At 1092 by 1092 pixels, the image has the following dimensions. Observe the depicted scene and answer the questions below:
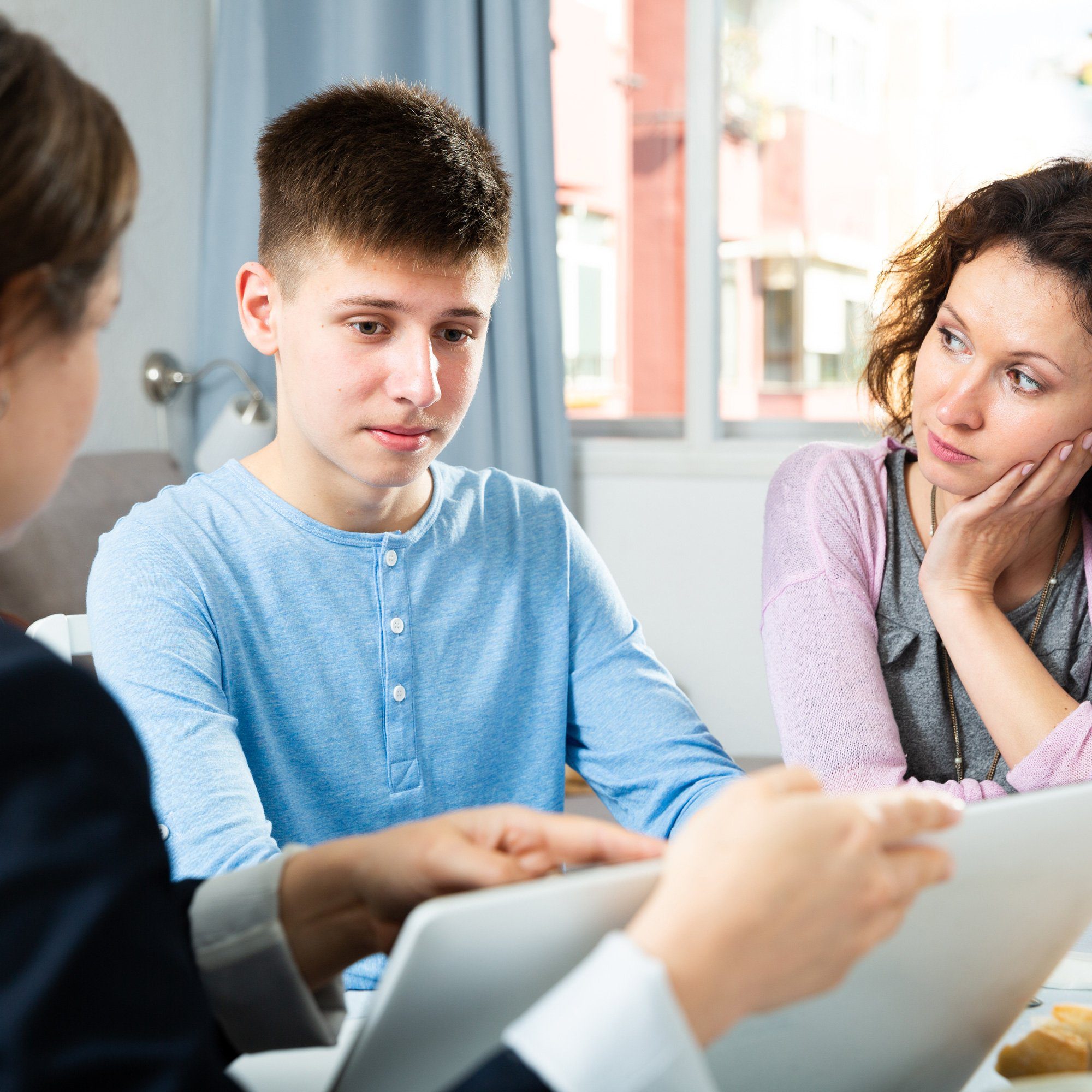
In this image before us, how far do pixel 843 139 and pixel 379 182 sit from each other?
214 cm

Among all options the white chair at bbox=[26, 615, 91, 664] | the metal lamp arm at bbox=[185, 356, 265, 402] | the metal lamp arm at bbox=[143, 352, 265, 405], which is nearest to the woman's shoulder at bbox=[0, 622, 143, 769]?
the white chair at bbox=[26, 615, 91, 664]

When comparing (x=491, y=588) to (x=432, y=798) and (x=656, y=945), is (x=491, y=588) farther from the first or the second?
(x=656, y=945)

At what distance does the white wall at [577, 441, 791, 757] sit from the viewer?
2803mm

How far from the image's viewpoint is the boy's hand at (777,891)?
0.40m

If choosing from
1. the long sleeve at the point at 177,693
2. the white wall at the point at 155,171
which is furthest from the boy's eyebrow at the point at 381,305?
the white wall at the point at 155,171

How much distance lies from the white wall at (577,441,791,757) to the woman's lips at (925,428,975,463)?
154cm

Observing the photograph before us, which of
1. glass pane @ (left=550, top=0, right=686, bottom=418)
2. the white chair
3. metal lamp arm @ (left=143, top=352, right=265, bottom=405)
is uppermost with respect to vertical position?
glass pane @ (left=550, top=0, right=686, bottom=418)

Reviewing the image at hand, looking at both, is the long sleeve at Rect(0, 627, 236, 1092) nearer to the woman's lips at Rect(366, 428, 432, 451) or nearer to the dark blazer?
the dark blazer

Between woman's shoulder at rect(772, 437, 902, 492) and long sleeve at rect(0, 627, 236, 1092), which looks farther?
woman's shoulder at rect(772, 437, 902, 492)

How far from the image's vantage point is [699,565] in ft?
9.34

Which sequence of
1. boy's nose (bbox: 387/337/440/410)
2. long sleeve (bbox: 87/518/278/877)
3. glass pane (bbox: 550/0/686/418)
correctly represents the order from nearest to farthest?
long sleeve (bbox: 87/518/278/877) < boy's nose (bbox: 387/337/440/410) < glass pane (bbox: 550/0/686/418)

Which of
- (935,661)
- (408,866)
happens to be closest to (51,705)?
(408,866)

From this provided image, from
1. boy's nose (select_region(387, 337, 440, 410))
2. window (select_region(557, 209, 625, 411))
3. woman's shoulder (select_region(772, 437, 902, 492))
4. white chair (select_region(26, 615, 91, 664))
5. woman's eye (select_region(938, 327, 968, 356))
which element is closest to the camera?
boy's nose (select_region(387, 337, 440, 410))

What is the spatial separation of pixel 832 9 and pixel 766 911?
9.43 ft
